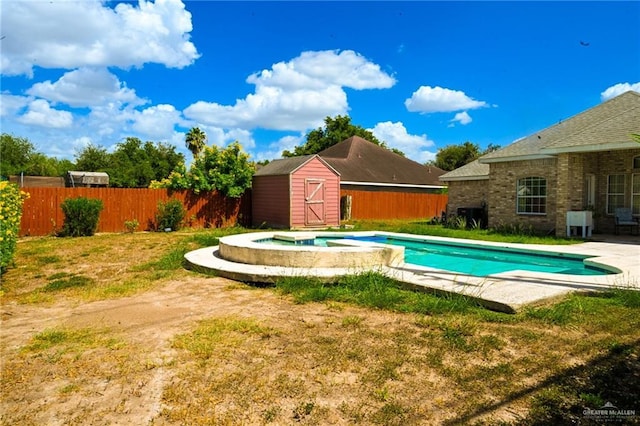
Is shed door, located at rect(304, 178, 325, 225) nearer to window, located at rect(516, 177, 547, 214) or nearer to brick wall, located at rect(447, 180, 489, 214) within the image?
brick wall, located at rect(447, 180, 489, 214)

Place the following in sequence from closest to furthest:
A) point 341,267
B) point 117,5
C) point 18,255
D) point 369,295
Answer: point 369,295, point 341,267, point 18,255, point 117,5

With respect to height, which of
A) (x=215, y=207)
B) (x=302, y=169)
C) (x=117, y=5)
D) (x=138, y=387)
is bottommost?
(x=138, y=387)

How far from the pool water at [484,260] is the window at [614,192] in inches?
254

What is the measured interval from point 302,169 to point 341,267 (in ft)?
36.9

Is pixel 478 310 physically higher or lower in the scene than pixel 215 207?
lower

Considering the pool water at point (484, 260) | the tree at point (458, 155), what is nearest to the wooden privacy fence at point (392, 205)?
the pool water at point (484, 260)

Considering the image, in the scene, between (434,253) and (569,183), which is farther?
(569,183)

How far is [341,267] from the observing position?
762 centimetres

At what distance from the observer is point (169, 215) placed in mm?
17234

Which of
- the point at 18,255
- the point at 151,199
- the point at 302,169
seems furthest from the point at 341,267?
the point at 151,199

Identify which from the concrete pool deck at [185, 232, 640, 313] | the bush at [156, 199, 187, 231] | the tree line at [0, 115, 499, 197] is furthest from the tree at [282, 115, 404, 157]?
the concrete pool deck at [185, 232, 640, 313]

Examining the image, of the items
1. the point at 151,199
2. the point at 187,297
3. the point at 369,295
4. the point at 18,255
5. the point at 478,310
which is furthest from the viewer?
the point at 151,199

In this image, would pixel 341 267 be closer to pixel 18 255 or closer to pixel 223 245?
pixel 223 245

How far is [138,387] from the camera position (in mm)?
3143
